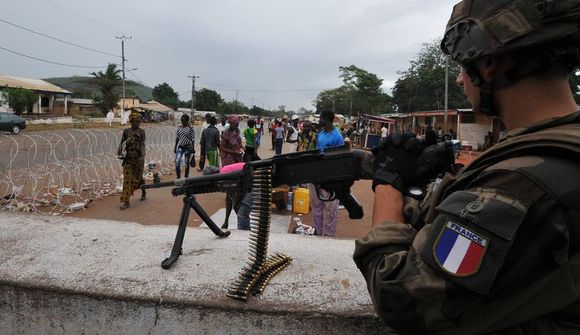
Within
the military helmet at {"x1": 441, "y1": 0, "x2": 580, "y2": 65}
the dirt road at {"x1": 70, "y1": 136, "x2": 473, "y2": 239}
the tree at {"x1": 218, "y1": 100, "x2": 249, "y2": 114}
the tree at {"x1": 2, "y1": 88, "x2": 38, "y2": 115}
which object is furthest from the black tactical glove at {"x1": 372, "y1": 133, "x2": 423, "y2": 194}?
the tree at {"x1": 218, "y1": 100, "x2": 249, "y2": 114}

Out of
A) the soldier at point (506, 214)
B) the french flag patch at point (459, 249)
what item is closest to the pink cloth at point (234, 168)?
the soldier at point (506, 214)

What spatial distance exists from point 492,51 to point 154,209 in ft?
24.3

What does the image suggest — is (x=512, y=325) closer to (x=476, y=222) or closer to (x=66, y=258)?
(x=476, y=222)

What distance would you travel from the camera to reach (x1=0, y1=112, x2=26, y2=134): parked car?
2281 centimetres

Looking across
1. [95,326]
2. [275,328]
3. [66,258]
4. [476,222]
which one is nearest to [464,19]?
[476,222]

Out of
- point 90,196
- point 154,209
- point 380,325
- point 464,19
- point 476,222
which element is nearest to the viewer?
point 476,222

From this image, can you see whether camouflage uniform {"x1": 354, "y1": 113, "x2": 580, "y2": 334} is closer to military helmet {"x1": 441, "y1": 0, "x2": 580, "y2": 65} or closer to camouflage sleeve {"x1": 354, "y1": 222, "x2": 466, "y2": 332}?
camouflage sleeve {"x1": 354, "y1": 222, "x2": 466, "y2": 332}

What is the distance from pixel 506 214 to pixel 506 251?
0.25 ft

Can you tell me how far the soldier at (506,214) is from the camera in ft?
2.74

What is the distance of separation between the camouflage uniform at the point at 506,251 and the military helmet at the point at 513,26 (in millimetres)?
208

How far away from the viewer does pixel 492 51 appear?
1044mm

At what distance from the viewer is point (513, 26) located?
39.3 inches

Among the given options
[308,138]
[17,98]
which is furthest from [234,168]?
[17,98]

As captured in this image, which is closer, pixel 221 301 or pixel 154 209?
pixel 221 301
